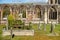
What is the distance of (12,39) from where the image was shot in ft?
87.9

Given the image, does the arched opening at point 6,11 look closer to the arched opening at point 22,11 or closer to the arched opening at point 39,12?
the arched opening at point 22,11

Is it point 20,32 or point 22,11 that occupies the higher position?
point 22,11

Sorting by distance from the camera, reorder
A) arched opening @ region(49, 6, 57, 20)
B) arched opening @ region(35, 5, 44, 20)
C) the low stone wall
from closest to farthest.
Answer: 1. the low stone wall
2. arched opening @ region(35, 5, 44, 20)
3. arched opening @ region(49, 6, 57, 20)

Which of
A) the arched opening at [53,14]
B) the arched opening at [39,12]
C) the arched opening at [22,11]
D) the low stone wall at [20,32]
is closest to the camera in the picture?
the low stone wall at [20,32]

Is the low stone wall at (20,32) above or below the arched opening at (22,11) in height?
below

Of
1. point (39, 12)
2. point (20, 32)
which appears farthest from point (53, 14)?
point (20, 32)

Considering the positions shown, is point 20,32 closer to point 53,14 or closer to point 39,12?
point 39,12

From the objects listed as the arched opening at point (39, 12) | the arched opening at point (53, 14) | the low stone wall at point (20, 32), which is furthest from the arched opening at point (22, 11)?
the low stone wall at point (20, 32)

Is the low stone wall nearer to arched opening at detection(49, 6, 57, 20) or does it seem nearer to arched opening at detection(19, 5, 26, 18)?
arched opening at detection(19, 5, 26, 18)

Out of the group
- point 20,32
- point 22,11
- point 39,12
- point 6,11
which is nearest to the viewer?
point 20,32

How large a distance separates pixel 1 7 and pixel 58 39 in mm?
20075

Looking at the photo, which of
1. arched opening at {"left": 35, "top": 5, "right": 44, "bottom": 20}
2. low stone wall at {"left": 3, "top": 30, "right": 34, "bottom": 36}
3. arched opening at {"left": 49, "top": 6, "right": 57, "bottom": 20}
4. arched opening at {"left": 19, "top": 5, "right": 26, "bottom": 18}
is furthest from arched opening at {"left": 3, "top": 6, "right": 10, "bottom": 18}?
low stone wall at {"left": 3, "top": 30, "right": 34, "bottom": 36}

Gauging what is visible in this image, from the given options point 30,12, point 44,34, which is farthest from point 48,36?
point 30,12

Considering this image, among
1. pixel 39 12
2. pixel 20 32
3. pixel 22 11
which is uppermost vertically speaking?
pixel 22 11
